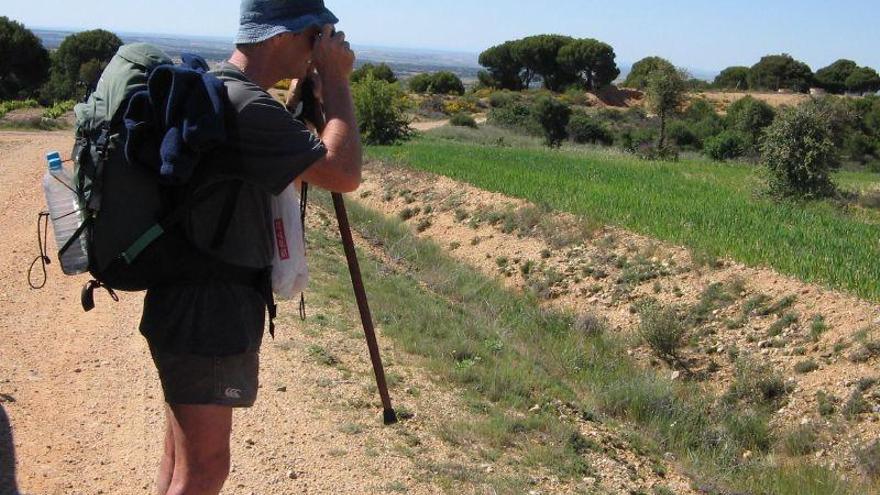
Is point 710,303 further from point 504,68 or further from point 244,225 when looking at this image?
point 504,68

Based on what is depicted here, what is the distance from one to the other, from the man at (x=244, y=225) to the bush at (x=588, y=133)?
147 feet

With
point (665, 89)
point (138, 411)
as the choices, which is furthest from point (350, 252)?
point (665, 89)

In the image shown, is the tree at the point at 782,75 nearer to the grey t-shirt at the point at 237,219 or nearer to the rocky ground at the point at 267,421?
the rocky ground at the point at 267,421

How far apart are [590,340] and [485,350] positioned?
14.2ft

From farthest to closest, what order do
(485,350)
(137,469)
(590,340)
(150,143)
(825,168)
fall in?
(825,168) → (590,340) → (485,350) → (137,469) → (150,143)

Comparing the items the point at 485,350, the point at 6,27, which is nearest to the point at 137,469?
the point at 485,350

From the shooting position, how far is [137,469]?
4348 mm

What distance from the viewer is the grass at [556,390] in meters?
5.40

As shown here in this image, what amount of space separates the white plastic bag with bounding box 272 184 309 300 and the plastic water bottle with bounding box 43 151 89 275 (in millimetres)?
532

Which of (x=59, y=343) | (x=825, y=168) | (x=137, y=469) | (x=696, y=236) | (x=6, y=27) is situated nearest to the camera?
(x=137, y=469)

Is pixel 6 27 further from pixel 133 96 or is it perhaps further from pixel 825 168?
pixel 133 96

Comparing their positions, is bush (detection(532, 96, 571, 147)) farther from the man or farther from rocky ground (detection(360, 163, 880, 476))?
the man

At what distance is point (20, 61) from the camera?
51219 millimetres

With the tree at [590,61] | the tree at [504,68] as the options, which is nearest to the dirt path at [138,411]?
the tree at [590,61]
